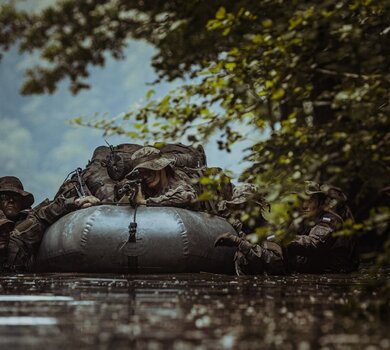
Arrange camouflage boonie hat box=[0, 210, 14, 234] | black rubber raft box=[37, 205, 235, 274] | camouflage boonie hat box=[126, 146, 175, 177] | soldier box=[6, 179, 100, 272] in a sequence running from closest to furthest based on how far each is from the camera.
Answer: black rubber raft box=[37, 205, 235, 274] < camouflage boonie hat box=[126, 146, 175, 177] < soldier box=[6, 179, 100, 272] < camouflage boonie hat box=[0, 210, 14, 234]

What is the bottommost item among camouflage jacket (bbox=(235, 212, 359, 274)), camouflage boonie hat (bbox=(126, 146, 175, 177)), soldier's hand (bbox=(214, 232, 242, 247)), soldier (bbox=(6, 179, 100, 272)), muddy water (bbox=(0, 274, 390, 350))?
muddy water (bbox=(0, 274, 390, 350))

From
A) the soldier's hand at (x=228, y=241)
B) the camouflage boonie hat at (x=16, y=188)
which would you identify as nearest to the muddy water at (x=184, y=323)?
the soldier's hand at (x=228, y=241)

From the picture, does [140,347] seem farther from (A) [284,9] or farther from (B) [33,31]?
(B) [33,31]

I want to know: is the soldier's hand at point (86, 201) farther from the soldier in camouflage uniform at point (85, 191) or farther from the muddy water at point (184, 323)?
the muddy water at point (184, 323)

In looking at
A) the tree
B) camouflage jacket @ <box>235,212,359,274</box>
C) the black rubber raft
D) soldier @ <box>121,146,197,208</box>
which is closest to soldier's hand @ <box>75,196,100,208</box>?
the black rubber raft

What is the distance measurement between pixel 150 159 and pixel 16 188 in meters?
2.83

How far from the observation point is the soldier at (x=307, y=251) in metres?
10.4

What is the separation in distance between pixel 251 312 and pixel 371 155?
2.81ft

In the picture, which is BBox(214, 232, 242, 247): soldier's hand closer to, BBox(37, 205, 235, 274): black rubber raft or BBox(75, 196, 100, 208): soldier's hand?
BBox(37, 205, 235, 274): black rubber raft

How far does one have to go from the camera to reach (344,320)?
3318 mm

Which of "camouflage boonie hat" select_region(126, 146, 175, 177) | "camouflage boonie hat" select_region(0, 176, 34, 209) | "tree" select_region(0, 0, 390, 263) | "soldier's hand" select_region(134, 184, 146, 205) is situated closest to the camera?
"tree" select_region(0, 0, 390, 263)

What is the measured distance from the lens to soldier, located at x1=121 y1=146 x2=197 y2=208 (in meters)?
11.5

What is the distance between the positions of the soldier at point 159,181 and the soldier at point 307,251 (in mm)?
1157

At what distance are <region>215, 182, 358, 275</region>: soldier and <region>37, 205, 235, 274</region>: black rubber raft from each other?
0.53 metres
